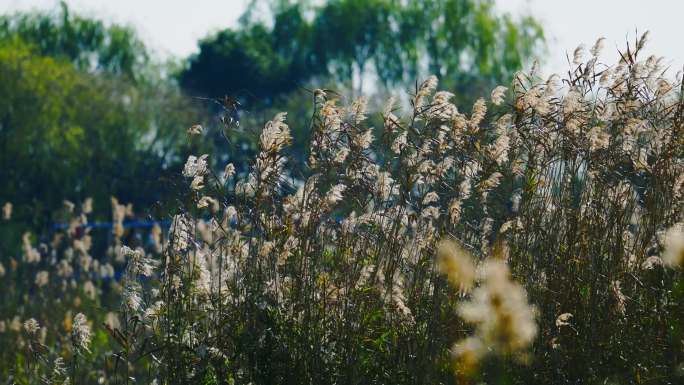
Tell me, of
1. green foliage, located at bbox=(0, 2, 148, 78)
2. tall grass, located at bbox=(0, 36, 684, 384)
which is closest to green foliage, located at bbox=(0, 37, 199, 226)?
green foliage, located at bbox=(0, 2, 148, 78)

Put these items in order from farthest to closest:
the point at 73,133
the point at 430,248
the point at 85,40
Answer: the point at 85,40, the point at 73,133, the point at 430,248

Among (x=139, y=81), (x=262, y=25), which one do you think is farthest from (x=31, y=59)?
(x=262, y=25)

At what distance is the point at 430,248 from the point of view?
231 inches

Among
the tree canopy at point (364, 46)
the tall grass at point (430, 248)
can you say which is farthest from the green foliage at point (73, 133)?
the tall grass at point (430, 248)

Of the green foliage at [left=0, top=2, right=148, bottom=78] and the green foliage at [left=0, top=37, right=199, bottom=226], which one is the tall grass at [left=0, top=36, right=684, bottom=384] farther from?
the green foliage at [left=0, top=2, right=148, bottom=78]

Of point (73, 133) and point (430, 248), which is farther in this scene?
point (73, 133)

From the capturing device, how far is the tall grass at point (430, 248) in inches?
217

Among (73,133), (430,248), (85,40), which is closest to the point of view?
(430,248)

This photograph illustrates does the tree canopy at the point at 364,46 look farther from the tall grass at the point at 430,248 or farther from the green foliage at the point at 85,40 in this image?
the tall grass at the point at 430,248

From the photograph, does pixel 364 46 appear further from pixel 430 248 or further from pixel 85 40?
pixel 430 248

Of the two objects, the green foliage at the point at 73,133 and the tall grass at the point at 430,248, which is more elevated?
the green foliage at the point at 73,133

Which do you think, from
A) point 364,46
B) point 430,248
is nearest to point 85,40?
point 364,46

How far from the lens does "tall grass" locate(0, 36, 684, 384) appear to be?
5520 mm

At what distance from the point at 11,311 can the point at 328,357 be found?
7885 mm
